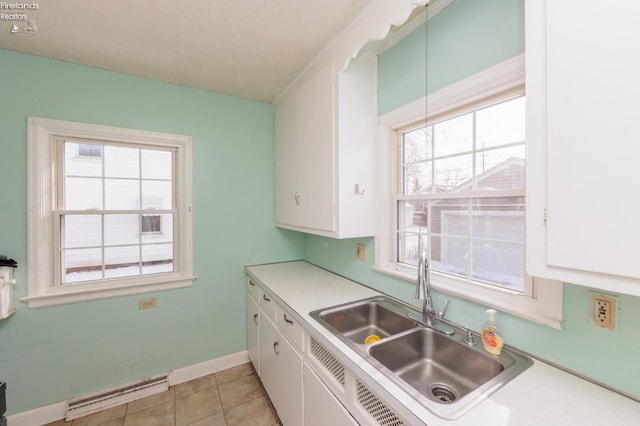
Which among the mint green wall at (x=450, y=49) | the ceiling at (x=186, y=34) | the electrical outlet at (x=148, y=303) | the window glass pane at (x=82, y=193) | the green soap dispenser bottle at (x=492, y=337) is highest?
the ceiling at (x=186, y=34)

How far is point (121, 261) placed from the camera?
2.06 meters

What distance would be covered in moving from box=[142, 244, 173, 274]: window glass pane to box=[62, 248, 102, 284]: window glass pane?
289 mm

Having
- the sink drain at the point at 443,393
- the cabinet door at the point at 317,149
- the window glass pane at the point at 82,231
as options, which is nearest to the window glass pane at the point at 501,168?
the cabinet door at the point at 317,149

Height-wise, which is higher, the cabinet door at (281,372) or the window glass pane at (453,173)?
the window glass pane at (453,173)

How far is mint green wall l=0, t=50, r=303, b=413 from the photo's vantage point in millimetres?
1708

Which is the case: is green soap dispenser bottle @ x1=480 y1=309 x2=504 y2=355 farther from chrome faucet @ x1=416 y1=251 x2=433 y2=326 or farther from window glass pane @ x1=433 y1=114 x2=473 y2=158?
Answer: window glass pane @ x1=433 y1=114 x2=473 y2=158

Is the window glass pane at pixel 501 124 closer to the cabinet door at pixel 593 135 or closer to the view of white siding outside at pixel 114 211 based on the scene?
the cabinet door at pixel 593 135

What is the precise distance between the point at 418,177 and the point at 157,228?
2.10 m

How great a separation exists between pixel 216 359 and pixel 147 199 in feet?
4.99

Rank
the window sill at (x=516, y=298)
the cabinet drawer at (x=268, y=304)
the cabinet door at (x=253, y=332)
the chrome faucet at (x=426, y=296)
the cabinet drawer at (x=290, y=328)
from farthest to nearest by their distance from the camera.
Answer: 1. the cabinet door at (x=253, y=332)
2. the cabinet drawer at (x=268, y=304)
3. the cabinet drawer at (x=290, y=328)
4. the chrome faucet at (x=426, y=296)
5. the window sill at (x=516, y=298)

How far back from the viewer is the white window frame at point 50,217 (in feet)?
5.68

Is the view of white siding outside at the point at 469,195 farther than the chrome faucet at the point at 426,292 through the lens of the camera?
No

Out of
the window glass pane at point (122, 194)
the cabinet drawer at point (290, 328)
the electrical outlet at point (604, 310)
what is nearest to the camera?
the electrical outlet at point (604, 310)

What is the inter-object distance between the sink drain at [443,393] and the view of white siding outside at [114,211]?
7.00 feet
